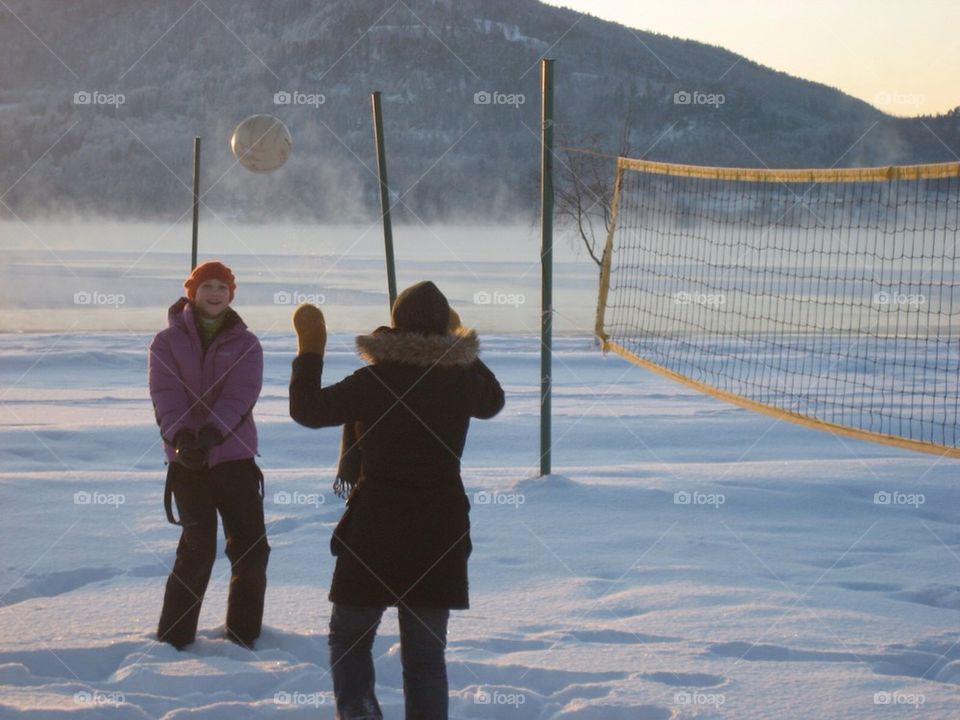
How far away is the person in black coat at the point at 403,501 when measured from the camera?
3365 millimetres

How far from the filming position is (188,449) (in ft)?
13.9

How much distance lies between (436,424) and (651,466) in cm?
547

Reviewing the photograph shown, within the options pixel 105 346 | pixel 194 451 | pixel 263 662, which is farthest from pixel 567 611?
pixel 105 346

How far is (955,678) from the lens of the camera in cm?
435

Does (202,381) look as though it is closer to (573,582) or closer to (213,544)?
(213,544)

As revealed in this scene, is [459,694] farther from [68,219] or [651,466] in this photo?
[68,219]
